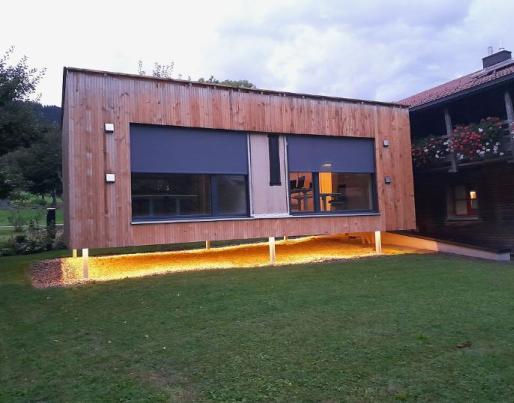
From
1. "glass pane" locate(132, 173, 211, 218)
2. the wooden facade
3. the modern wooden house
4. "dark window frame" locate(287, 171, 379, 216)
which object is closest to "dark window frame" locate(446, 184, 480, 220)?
the modern wooden house

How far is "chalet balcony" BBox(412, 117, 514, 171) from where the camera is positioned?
35.5 ft

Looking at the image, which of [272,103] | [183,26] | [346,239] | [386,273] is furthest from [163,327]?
[183,26]

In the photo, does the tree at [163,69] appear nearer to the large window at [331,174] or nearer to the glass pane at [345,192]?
the large window at [331,174]

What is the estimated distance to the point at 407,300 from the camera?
6207mm

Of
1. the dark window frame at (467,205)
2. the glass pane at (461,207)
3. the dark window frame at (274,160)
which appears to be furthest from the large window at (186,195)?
the glass pane at (461,207)

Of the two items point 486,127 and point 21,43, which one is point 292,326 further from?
point 21,43

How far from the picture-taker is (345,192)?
11062 millimetres

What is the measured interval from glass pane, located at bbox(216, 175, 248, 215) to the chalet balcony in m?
5.82

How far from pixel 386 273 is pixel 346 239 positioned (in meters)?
5.27

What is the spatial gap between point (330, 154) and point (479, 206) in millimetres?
5039

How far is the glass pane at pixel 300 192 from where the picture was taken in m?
10.4

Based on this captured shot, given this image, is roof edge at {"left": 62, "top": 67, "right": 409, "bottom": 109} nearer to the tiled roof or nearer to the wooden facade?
the wooden facade

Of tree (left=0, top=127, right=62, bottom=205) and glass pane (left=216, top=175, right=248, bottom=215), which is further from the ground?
tree (left=0, top=127, right=62, bottom=205)

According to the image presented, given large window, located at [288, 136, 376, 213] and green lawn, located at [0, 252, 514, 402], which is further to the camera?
large window, located at [288, 136, 376, 213]
